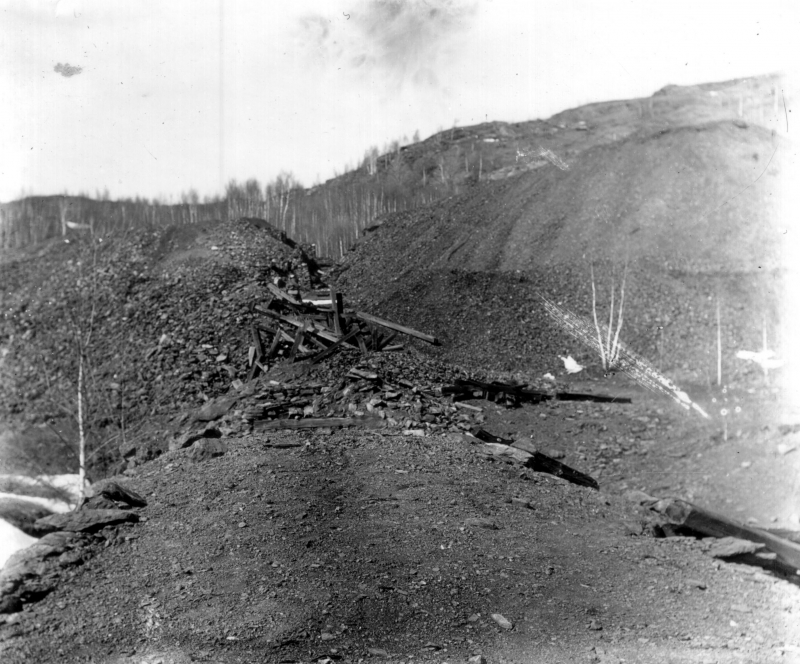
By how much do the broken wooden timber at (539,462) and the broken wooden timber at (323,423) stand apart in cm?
122

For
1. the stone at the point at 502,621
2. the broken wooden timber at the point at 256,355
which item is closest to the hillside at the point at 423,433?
the stone at the point at 502,621

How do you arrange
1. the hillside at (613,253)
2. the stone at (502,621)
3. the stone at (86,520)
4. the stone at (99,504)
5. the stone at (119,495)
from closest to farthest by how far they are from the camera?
the stone at (502,621) → the stone at (86,520) → the stone at (99,504) → the stone at (119,495) → the hillside at (613,253)

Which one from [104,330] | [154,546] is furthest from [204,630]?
[104,330]

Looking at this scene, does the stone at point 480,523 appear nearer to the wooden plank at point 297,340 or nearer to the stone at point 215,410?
the stone at point 215,410

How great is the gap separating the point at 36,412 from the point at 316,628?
37.0 feet

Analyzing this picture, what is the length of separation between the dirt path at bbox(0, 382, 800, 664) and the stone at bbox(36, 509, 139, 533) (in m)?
0.12

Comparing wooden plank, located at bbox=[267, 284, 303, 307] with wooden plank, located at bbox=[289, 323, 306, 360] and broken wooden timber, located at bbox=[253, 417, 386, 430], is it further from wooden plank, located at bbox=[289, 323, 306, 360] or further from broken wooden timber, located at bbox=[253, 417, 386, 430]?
broken wooden timber, located at bbox=[253, 417, 386, 430]

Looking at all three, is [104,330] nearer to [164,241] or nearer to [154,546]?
[164,241]

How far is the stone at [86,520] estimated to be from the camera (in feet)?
21.1

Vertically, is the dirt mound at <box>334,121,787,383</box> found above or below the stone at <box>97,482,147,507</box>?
above

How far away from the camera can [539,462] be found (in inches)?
364

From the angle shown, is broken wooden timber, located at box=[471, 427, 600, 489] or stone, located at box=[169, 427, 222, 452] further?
stone, located at box=[169, 427, 222, 452]

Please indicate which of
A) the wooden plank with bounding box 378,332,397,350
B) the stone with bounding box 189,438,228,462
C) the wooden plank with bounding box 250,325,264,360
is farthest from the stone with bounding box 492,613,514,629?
the wooden plank with bounding box 250,325,264,360

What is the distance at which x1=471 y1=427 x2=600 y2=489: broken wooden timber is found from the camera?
9094mm
